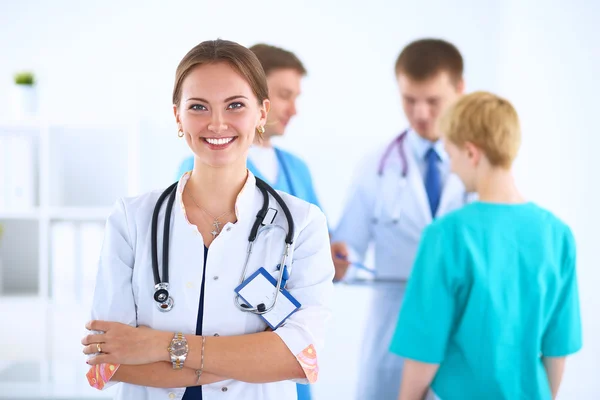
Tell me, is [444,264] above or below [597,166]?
below

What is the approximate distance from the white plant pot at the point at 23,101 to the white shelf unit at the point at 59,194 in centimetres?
8

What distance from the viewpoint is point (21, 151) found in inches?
122

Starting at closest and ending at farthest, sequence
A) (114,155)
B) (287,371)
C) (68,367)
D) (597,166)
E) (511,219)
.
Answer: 1. (287,371)
2. (511,219)
3. (68,367)
4. (597,166)
5. (114,155)

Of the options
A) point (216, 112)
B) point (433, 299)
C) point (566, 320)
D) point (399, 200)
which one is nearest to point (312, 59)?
point (399, 200)

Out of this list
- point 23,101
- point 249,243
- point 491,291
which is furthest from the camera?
point 23,101

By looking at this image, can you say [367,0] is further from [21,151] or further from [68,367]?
[68,367]

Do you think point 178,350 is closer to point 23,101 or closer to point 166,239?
point 166,239

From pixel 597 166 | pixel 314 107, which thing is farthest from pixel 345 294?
A: pixel 597 166

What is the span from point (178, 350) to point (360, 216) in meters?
1.50

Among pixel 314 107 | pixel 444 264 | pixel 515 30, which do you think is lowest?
pixel 444 264

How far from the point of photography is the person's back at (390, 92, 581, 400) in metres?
1.55

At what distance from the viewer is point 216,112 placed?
44.9 inches

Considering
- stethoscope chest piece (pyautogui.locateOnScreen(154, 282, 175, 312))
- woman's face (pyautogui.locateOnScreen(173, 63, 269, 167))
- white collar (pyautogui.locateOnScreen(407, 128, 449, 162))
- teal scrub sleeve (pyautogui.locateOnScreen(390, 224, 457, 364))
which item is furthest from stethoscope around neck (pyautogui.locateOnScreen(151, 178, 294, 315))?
white collar (pyautogui.locateOnScreen(407, 128, 449, 162))

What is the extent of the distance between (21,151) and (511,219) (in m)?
2.54
